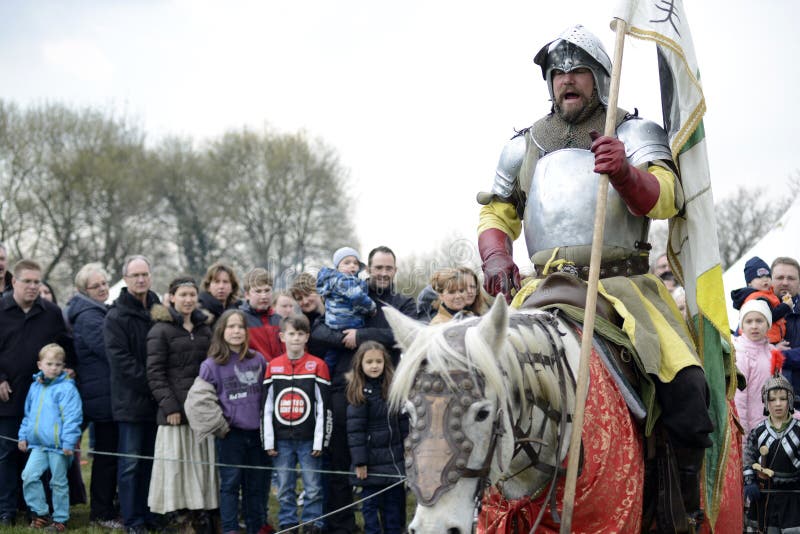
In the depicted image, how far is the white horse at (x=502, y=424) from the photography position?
9.14 ft

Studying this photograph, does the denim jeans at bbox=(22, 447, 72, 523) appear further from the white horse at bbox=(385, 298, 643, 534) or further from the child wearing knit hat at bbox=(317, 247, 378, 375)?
the white horse at bbox=(385, 298, 643, 534)

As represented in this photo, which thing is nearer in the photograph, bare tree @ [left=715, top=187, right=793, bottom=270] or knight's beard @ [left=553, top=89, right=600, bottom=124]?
knight's beard @ [left=553, top=89, right=600, bottom=124]

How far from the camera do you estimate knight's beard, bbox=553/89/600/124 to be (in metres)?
4.03

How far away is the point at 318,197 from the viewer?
1118 inches

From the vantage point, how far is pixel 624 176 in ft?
11.5

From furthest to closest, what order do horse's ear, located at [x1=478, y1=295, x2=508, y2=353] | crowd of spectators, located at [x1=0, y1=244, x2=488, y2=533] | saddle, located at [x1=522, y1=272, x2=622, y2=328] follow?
crowd of spectators, located at [x1=0, y1=244, x2=488, y2=533] → saddle, located at [x1=522, y1=272, x2=622, y2=328] → horse's ear, located at [x1=478, y1=295, x2=508, y2=353]

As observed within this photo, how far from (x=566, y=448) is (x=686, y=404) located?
0.56m

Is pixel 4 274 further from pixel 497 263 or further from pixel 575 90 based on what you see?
pixel 575 90

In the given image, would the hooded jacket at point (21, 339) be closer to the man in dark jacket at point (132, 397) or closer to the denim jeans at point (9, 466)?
the denim jeans at point (9, 466)

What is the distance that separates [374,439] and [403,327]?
3.47m

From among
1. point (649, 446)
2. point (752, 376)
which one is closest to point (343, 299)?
point (752, 376)

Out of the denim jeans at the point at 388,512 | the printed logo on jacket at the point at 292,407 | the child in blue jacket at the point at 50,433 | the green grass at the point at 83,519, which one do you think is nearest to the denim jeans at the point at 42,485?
the child in blue jacket at the point at 50,433

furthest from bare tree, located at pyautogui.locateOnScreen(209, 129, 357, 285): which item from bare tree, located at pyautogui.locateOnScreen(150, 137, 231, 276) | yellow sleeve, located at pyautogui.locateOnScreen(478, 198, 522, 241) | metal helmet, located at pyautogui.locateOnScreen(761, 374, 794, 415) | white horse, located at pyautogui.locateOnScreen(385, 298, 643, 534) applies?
white horse, located at pyautogui.locateOnScreen(385, 298, 643, 534)

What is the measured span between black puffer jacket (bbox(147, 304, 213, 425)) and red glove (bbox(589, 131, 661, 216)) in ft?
13.6
